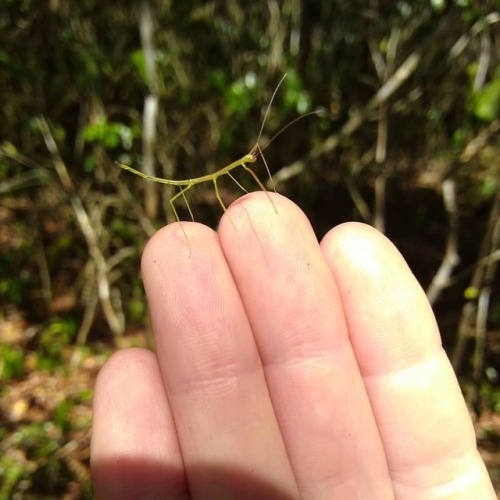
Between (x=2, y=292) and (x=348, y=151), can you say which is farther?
(x=348, y=151)

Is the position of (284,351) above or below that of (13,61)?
below

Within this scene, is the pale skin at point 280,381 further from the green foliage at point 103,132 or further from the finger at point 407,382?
the green foliage at point 103,132

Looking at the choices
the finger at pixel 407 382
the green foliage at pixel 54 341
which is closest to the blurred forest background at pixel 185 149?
the green foliage at pixel 54 341

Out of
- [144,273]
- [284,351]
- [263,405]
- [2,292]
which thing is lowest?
[263,405]

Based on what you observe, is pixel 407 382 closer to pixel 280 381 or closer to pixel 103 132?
pixel 280 381

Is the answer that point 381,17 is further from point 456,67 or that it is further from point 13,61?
point 13,61

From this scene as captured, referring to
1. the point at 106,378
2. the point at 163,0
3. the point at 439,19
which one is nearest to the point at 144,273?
the point at 106,378

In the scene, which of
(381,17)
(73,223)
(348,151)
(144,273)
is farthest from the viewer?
(348,151)

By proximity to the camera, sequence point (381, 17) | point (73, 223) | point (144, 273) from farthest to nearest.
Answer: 1. point (73, 223)
2. point (381, 17)
3. point (144, 273)
